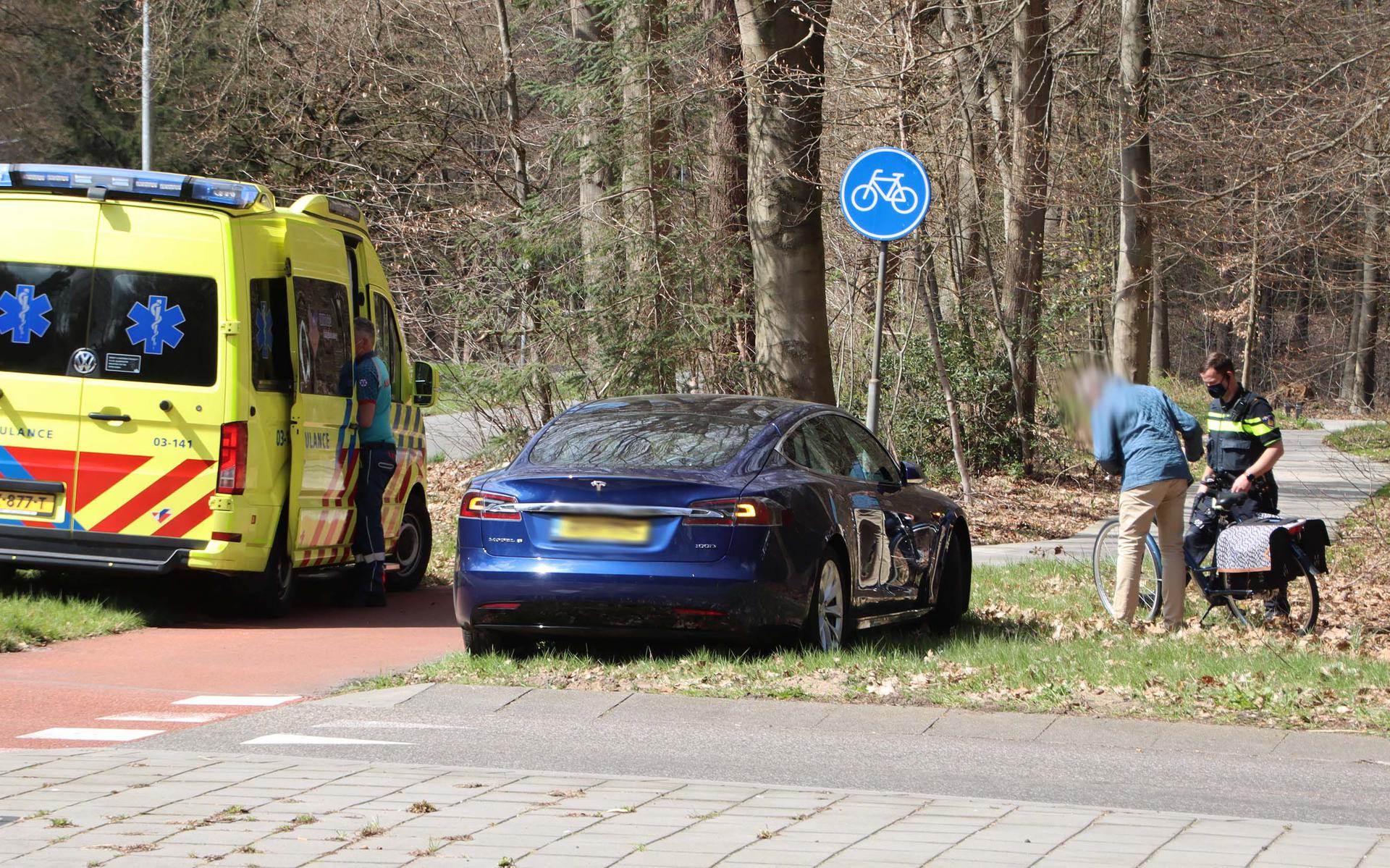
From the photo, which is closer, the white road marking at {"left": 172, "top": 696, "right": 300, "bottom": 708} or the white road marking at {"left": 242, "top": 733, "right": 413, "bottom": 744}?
the white road marking at {"left": 242, "top": 733, "right": 413, "bottom": 744}

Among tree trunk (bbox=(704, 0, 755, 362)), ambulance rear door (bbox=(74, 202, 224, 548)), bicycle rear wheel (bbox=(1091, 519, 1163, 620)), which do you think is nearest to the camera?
ambulance rear door (bbox=(74, 202, 224, 548))

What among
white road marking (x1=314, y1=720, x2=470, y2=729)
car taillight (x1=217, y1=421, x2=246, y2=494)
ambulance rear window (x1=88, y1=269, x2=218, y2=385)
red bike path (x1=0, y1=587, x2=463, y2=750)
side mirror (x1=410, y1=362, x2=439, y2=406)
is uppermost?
ambulance rear window (x1=88, y1=269, x2=218, y2=385)

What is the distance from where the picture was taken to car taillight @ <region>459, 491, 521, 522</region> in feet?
27.4

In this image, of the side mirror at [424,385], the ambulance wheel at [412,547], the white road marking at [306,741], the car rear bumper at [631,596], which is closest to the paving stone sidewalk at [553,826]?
the white road marking at [306,741]

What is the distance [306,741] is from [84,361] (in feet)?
14.0

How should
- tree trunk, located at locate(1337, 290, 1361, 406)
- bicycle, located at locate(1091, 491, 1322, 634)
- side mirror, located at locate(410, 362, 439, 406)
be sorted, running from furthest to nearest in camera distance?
1. tree trunk, located at locate(1337, 290, 1361, 406)
2. side mirror, located at locate(410, 362, 439, 406)
3. bicycle, located at locate(1091, 491, 1322, 634)

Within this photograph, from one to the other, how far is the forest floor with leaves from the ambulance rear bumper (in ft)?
7.55

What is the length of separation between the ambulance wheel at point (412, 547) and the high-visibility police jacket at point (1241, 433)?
5984 mm

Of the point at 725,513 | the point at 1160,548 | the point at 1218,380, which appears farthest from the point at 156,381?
the point at 1218,380

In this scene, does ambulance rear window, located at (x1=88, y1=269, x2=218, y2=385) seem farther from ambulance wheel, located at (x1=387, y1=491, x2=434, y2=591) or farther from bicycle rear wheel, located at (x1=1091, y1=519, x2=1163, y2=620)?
bicycle rear wheel, located at (x1=1091, y1=519, x2=1163, y2=620)

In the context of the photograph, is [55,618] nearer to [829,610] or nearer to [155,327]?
[155,327]

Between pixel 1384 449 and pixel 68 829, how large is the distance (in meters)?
Answer: 20.4

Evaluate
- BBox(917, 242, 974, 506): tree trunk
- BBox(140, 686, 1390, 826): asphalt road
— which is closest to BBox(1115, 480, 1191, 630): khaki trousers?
BBox(140, 686, 1390, 826): asphalt road

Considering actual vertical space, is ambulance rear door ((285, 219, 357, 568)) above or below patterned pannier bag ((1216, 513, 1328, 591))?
above
